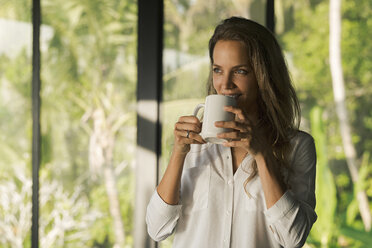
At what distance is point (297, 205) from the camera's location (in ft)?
3.93

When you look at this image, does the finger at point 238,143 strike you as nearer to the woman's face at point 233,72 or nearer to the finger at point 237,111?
the finger at point 237,111

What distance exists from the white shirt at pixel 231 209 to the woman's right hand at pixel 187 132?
5.8 inches

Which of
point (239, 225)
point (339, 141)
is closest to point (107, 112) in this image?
point (339, 141)

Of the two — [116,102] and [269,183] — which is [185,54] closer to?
[116,102]

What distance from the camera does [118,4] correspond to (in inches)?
107

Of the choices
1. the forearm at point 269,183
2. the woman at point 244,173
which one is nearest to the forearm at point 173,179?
the woman at point 244,173

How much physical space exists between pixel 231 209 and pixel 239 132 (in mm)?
242

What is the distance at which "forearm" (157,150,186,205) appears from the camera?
128 cm

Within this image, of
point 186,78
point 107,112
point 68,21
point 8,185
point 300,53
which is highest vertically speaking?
point 68,21

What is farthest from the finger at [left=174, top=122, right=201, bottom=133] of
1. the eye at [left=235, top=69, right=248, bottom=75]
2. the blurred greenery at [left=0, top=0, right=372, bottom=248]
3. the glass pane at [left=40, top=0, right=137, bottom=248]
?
the glass pane at [left=40, top=0, right=137, bottom=248]

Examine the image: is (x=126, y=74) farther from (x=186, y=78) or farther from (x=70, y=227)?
(x=70, y=227)

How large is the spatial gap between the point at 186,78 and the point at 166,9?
418 millimetres

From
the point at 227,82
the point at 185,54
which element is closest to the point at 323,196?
the point at 185,54

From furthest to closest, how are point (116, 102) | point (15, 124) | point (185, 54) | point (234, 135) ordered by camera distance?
1. point (15, 124)
2. point (116, 102)
3. point (185, 54)
4. point (234, 135)
